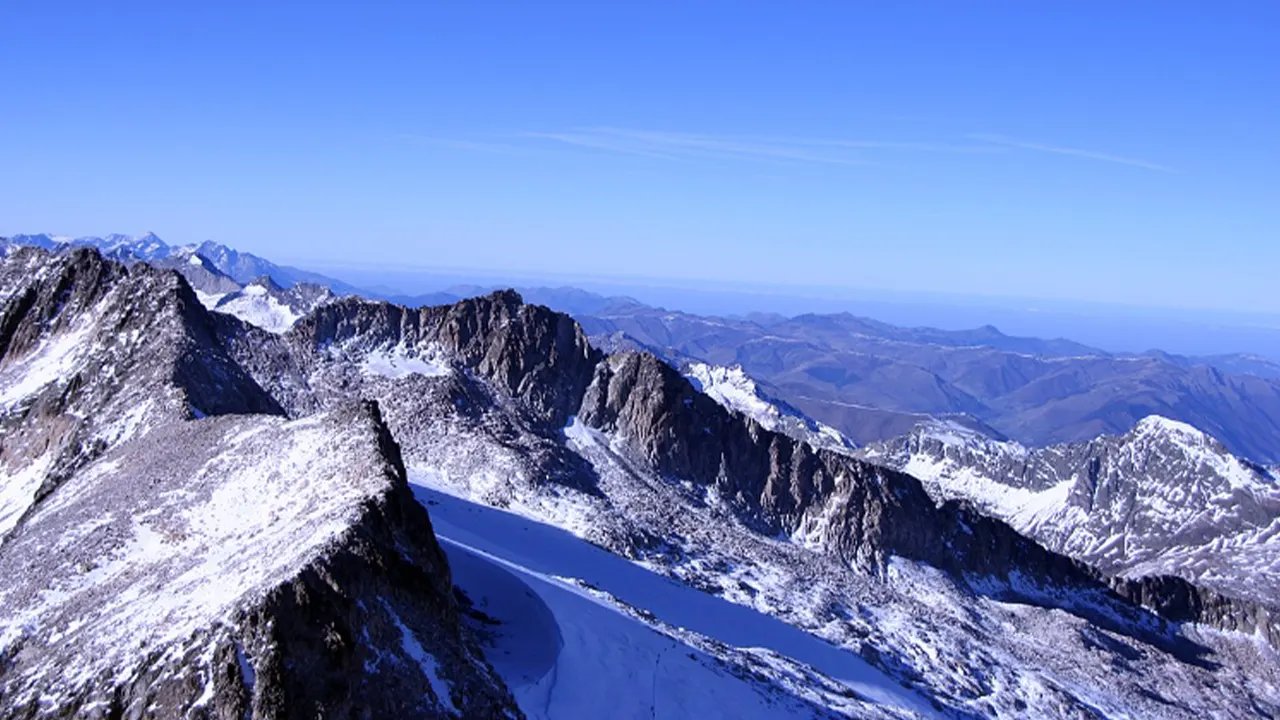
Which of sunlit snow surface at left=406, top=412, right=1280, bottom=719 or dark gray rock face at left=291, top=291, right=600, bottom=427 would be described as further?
dark gray rock face at left=291, top=291, right=600, bottom=427

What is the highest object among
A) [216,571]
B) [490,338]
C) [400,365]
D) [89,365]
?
[216,571]

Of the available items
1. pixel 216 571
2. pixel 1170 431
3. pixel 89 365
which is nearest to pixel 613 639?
pixel 216 571

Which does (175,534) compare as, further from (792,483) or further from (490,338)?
(792,483)

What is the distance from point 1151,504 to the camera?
564 ft

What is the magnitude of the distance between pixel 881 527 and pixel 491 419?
160ft

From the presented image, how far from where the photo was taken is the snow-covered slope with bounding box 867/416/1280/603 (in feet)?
494

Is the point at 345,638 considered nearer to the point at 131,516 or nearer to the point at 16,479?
the point at 131,516

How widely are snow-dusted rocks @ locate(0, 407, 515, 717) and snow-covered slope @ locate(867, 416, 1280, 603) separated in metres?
126

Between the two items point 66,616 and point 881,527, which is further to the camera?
point 881,527

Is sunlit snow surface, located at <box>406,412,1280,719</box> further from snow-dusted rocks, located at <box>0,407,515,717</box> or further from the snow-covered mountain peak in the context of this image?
the snow-covered mountain peak

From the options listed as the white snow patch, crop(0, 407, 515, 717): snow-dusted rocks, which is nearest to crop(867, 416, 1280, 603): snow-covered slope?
the white snow patch

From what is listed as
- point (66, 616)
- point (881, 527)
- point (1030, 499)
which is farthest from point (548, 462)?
point (1030, 499)

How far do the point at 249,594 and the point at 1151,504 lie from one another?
185 m

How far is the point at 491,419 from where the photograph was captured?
98.4m
